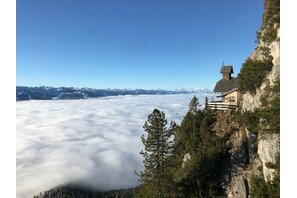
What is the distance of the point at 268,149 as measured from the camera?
2792 cm

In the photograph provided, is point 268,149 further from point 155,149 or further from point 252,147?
point 155,149

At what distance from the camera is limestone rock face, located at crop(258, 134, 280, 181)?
86.6 ft

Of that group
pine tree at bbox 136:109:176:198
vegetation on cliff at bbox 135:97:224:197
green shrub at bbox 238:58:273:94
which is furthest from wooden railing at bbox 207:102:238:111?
pine tree at bbox 136:109:176:198

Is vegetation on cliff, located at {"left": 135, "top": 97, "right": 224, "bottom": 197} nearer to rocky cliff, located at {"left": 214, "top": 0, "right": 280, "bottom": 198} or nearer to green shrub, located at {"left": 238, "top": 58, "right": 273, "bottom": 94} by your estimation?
rocky cliff, located at {"left": 214, "top": 0, "right": 280, "bottom": 198}

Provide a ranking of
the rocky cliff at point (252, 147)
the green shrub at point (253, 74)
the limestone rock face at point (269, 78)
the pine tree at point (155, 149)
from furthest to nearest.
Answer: the pine tree at point (155, 149), the green shrub at point (253, 74), the rocky cliff at point (252, 147), the limestone rock face at point (269, 78)

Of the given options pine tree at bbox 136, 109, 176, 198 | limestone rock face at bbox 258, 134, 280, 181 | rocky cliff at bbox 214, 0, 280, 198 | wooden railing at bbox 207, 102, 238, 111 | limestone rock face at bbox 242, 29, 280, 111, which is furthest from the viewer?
wooden railing at bbox 207, 102, 238, 111

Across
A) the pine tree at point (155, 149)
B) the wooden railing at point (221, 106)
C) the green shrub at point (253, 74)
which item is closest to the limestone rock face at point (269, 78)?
the green shrub at point (253, 74)

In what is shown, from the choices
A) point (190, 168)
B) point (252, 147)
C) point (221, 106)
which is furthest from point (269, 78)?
point (190, 168)

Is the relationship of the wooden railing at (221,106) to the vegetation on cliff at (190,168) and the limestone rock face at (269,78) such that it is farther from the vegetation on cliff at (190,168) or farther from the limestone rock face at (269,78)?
the limestone rock face at (269,78)

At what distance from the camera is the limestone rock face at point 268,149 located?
2641 cm

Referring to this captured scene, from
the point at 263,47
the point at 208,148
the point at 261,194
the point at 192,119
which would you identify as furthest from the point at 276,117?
the point at 192,119
